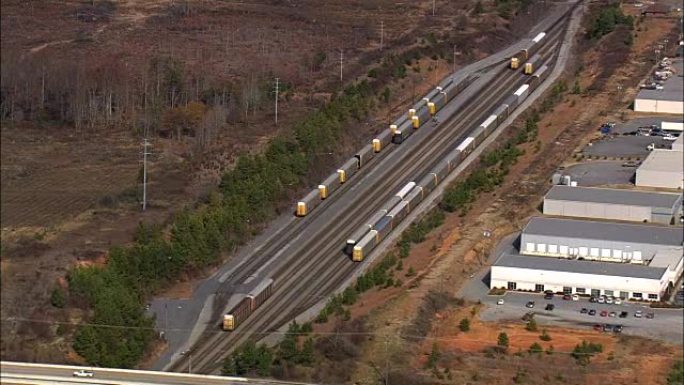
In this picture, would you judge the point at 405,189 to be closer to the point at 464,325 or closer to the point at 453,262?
the point at 453,262

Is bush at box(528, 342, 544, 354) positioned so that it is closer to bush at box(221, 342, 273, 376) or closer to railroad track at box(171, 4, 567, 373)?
bush at box(221, 342, 273, 376)

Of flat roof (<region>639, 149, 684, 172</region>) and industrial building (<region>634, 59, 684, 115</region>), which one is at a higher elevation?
flat roof (<region>639, 149, 684, 172</region>)

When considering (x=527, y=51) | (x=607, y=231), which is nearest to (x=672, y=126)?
(x=527, y=51)

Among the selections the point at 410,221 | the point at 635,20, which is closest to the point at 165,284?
the point at 410,221

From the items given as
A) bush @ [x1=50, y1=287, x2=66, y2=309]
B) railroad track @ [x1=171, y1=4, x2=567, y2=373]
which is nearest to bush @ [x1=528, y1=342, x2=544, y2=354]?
railroad track @ [x1=171, y1=4, x2=567, y2=373]

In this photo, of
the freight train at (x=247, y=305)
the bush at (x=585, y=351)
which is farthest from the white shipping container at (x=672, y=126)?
the bush at (x=585, y=351)

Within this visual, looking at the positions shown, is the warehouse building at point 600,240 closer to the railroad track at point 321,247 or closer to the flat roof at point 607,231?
the flat roof at point 607,231
